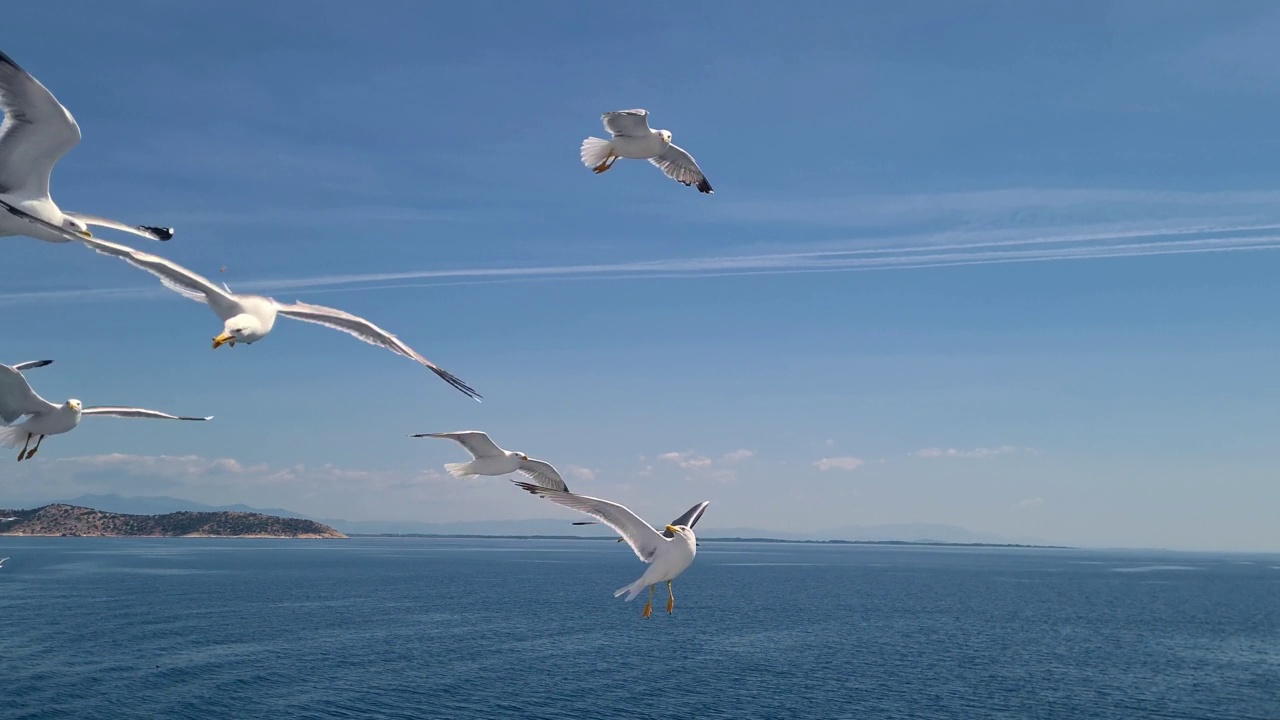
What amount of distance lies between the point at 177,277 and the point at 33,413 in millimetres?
6179

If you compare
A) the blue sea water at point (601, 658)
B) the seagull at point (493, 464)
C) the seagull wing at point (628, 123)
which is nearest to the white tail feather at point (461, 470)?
the seagull at point (493, 464)

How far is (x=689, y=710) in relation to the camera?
74.4 meters

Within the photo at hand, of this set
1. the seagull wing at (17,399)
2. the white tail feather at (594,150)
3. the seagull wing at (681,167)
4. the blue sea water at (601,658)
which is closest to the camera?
the seagull wing at (17,399)

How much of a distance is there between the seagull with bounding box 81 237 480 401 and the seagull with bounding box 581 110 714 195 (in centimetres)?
1066

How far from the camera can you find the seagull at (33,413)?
583 inches

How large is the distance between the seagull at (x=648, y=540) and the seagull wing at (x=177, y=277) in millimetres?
6056

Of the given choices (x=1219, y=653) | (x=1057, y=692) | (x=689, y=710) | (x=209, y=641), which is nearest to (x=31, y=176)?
(x=689, y=710)

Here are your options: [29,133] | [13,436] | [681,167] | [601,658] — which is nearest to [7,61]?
[29,133]

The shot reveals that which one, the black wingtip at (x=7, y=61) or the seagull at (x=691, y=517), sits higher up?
the black wingtip at (x=7, y=61)

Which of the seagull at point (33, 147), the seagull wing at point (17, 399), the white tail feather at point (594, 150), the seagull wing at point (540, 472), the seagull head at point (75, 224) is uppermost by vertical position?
the white tail feather at point (594, 150)

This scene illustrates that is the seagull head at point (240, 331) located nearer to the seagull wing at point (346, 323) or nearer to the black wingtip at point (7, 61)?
the seagull wing at point (346, 323)

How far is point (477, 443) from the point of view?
2044cm

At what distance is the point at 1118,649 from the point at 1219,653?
1119 cm

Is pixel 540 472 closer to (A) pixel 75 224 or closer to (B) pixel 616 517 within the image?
(B) pixel 616 517
